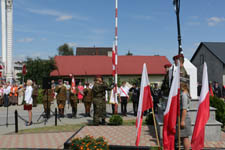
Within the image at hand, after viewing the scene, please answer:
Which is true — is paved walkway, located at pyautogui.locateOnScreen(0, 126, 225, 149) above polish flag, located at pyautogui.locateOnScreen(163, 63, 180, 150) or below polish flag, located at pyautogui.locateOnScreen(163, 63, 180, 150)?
below

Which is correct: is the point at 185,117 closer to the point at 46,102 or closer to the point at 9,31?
the point at 46,102

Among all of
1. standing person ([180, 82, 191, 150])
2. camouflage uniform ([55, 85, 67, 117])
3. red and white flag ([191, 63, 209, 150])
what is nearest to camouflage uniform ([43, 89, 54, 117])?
camouflage uniform ([55, 85, 67, 117])

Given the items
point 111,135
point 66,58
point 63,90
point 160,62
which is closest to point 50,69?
point 66,58

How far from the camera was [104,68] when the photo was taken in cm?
3681

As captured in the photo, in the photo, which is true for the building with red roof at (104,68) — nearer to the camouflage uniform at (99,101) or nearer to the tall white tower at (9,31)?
the tall white tower at (9,31)

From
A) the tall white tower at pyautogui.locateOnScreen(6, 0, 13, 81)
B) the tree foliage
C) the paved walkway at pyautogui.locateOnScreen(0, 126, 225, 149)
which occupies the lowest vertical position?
the paved walkway at pyautogui.locateOnScreen(0, 126, 225, 149)

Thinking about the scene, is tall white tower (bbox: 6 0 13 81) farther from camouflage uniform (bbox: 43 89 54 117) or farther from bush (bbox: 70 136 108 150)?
bush (bbox: 70 136 108 150)

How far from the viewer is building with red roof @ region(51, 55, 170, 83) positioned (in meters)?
35.4

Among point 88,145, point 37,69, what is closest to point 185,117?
point 88,145

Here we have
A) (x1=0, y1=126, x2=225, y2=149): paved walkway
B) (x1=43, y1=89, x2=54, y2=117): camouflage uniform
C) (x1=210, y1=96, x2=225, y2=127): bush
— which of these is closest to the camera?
(x1=0, y1=126, x2=225, y2=149): paved walkway

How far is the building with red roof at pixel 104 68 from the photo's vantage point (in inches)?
1395

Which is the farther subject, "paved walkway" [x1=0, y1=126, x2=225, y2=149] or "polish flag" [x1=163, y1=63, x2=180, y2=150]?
"paved walkway" [x1=0, y1=126, x2=225, y2=149]

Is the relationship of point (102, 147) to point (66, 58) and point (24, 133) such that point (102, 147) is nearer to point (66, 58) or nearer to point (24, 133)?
point (24, 133)

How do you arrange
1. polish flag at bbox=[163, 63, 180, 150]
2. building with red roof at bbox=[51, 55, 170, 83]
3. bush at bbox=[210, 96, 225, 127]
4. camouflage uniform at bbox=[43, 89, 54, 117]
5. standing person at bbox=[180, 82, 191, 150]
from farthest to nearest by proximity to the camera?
building with red roof at bbox=[51, 55, 170, 83] → camouflage uniform at bbox=[43, 89, 54, 117] → bush at bbox=[210, 96, 225, 127] → standing person at bbox=[180, 82, 191, 150] → polish flag at bbox=[163, 63, 180, 150]
